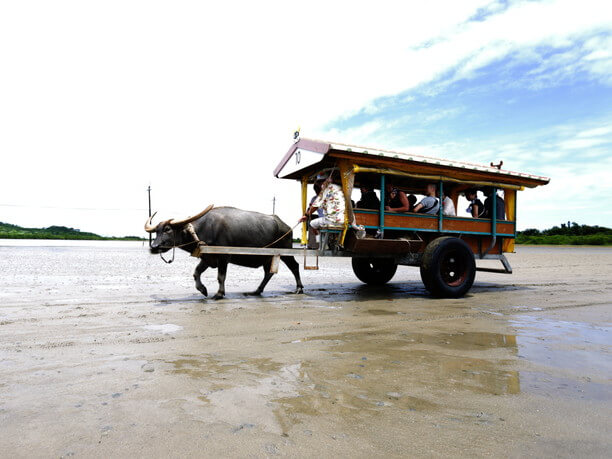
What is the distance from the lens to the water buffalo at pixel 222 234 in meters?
6.97

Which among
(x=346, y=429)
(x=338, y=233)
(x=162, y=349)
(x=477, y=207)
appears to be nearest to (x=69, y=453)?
(x=346, y=429)

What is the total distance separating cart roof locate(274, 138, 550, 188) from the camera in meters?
6.72

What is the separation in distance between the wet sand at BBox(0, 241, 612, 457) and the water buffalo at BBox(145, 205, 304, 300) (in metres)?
1.28

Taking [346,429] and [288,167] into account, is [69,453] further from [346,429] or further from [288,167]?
[288,167]

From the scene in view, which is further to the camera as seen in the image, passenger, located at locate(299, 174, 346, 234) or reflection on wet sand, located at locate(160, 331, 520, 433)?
passenger, located at locate(299, 174, 346, 234)

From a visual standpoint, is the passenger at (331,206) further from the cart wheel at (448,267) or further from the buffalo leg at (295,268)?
the cart wheel at (448,267)

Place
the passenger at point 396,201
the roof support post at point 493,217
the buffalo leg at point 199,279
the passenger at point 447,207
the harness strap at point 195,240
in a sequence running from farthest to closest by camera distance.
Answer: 1. the roof support post at point 493,217
2. the passenger at point 447,207
3. the passenger at point 396,201
4. the buffalo leg at point 199,279
5. the harness strap at point 195,240

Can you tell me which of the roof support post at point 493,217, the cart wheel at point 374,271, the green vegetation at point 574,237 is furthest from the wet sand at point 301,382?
the green vegetation at point 574,237

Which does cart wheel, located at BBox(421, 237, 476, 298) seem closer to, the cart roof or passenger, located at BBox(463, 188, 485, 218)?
passenger, located at BBox(463, 188, 485, 218)

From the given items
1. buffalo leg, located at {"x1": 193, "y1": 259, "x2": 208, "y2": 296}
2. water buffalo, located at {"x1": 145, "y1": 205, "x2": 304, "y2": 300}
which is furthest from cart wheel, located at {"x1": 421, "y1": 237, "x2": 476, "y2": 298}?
buffalo leg, located at {"x1": 193, "y1": 259, "x2": 208, "y2": 296}

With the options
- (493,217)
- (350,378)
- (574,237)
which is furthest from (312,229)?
(574,237)

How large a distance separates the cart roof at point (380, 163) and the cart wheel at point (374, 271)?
2526 mm

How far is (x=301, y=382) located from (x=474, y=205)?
6.78 metres

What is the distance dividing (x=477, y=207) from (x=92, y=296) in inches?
289
